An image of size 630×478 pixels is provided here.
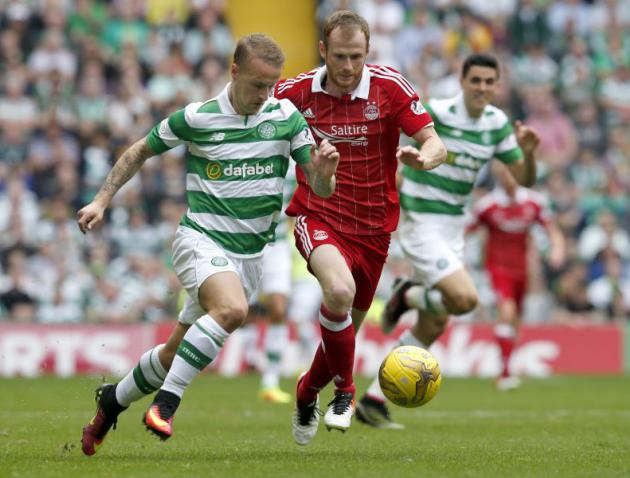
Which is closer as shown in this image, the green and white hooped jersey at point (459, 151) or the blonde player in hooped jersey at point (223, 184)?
the blonde player in hooped jersey at point (223, 184)

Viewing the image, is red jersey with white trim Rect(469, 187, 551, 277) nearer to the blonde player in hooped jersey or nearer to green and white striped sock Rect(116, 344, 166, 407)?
the blonde player in hooped jersey

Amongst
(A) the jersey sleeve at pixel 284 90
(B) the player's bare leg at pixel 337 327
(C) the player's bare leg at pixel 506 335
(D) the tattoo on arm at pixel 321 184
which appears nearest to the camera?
(D) the tattoo on arm at pixel 321 184

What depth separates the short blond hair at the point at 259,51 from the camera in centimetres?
751

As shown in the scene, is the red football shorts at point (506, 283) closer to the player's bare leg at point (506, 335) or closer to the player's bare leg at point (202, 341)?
the player's bare leg at point (506, 335)

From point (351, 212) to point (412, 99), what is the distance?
816 millimetres

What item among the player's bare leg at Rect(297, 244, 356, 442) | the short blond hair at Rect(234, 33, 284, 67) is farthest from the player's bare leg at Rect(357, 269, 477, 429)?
the short blond hair at Rect(234, 33, 284, 67)

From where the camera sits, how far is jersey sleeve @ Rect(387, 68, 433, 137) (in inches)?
327

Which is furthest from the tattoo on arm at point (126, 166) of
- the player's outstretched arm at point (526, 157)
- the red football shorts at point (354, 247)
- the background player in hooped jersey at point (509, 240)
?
the background player in hooped jersey at point (509, 240)

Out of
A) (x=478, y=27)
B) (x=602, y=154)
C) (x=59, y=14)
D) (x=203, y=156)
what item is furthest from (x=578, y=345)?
(x=203, y=156)

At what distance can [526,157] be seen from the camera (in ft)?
34.0

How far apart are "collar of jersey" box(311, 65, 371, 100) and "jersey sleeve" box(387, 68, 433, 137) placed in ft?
0.55

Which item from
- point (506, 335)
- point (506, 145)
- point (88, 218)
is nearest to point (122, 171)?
point (88, 218)

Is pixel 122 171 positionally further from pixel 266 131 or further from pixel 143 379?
pixel 143 379

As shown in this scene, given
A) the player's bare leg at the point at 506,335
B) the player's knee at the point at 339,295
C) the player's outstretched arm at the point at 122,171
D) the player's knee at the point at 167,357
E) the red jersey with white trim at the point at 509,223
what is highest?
the player's outstretched arm at the point at 122,171
